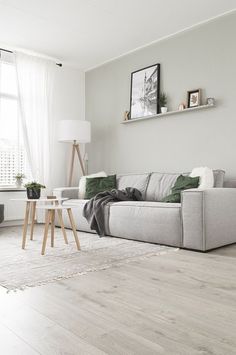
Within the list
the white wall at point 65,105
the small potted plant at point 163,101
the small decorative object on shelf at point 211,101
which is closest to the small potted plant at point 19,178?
the white wall at point 65,105

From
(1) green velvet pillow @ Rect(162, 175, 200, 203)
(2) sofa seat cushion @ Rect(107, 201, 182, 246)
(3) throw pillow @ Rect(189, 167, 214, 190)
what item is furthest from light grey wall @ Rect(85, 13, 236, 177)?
(2) sofa seat cushion @ Rect(107, 201, 182, 246)

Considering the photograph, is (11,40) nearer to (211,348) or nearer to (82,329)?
(82,329)

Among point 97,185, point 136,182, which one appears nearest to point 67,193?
point 97,185

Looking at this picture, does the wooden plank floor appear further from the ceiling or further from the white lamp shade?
the white lamp shade

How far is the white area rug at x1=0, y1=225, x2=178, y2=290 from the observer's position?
2.37 metres

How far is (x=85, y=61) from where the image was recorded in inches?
224

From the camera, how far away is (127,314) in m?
1.68

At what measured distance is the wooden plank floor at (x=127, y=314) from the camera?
1361 mm

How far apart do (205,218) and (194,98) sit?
1889 millimetres

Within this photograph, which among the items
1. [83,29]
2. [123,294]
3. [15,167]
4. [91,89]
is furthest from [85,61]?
[123,294]

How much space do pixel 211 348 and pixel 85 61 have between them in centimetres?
513

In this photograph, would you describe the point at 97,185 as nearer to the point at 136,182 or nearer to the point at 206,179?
the point at 136,182

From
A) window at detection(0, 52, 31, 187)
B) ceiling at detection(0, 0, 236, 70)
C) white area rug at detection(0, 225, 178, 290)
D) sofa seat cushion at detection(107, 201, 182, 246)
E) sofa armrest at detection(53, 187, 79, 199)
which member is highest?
ceiling at detection(0, 0, 236, 70)

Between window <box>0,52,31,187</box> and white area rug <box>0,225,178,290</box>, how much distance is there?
1481mm
